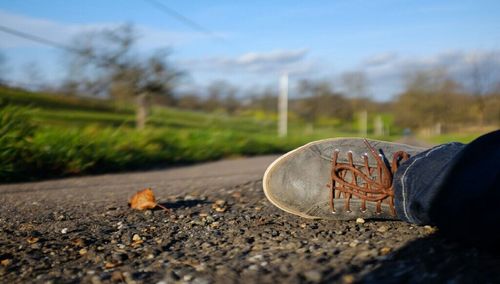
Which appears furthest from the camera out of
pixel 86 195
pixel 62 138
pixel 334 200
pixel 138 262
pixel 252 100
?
pixel 252 100

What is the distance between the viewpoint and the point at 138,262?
1.64 metres

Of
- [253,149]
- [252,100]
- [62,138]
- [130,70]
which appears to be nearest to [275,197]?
[62,138]

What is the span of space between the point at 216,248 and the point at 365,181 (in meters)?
0.75

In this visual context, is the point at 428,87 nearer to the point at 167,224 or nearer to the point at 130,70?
the point at 130,70

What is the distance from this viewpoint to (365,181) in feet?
6.78

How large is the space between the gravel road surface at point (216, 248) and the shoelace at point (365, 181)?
123mm

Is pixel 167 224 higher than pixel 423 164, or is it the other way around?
pixel 423 164

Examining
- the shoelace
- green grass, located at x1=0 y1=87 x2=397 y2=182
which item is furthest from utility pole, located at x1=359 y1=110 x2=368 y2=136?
the shoelace

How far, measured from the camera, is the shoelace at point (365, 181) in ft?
6.58

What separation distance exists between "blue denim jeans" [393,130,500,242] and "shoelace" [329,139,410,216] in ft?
0.53

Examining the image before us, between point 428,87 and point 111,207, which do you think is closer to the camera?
point 111,207

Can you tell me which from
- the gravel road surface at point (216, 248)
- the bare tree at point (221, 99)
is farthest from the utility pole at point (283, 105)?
the gravel road surface at point (216, 248)

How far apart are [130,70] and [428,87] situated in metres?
9.76

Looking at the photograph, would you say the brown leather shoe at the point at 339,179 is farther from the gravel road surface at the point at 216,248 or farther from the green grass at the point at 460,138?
the green grass at the point at 460,138
